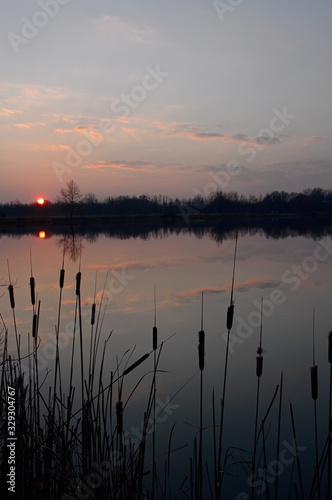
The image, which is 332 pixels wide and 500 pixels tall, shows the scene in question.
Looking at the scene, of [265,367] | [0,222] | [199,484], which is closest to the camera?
[199,484]

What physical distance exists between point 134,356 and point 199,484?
3.71 metres

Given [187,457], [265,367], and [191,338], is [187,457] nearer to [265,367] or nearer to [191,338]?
[265,367]

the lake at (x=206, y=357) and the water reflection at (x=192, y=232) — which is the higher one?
the water reflection at (x=192, y=232)

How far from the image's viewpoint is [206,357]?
6.12 metres

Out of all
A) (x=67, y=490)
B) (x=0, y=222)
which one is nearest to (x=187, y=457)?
(x=67, y=490)

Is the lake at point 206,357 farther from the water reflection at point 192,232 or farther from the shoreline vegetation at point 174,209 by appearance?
the shoreline vegetation at point 174,209

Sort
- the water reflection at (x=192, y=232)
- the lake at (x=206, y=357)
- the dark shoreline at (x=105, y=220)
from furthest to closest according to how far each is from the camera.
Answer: the dark shoreline at (x=105, y=220)
the water reflection at (x=192, y=232)
the lake at (x=206, y=357)

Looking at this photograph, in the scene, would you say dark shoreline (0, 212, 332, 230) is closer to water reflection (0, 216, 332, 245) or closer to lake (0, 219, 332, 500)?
water reflection (0, 216, 332, 245)

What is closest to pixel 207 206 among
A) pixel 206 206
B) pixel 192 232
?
pixel 206 206

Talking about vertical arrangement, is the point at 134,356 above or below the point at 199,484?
below

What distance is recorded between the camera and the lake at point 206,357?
356cm

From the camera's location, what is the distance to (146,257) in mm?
19297

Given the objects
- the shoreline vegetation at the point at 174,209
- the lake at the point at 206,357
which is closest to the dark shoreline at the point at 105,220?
the shoreline vegetation at the point at 174,209

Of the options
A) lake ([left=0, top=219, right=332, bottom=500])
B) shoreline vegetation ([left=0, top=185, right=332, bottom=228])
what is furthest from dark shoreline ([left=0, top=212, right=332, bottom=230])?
lake ([left=0, top=219, right=332, bottom=500])
